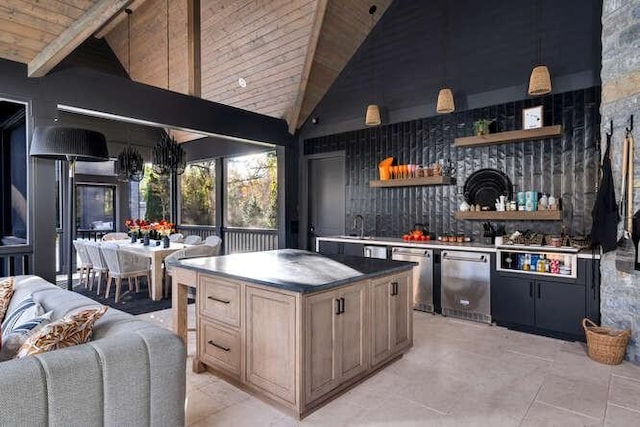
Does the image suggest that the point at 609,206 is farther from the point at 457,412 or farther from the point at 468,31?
the point at 468,31

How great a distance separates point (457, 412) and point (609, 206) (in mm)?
2348

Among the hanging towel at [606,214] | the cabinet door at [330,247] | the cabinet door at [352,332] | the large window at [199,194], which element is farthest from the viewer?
the large window at [199,194]

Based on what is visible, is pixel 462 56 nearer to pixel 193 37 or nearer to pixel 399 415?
pixel 193 37

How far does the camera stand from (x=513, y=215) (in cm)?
430

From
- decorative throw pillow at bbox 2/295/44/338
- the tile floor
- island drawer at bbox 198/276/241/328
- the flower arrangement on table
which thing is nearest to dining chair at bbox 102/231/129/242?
the flower arrangement on table

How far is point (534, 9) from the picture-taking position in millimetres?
4324

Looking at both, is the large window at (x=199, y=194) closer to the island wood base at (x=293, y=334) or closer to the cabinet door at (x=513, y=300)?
the island wood base at (x=293, y=334)

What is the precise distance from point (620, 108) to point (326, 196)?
4.36 meters

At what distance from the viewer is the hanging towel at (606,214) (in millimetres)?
3223

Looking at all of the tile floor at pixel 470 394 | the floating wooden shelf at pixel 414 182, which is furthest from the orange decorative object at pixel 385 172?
the tile floor at pixel 470 394

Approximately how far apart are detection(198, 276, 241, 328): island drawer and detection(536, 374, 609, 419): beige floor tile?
2181 mm

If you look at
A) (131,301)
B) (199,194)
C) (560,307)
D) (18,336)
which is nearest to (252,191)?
(199,194)

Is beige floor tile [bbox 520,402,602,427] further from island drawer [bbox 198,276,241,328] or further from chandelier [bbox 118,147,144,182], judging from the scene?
chandelier [bbox 118,147,144,182]

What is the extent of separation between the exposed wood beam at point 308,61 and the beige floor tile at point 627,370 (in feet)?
16.5
